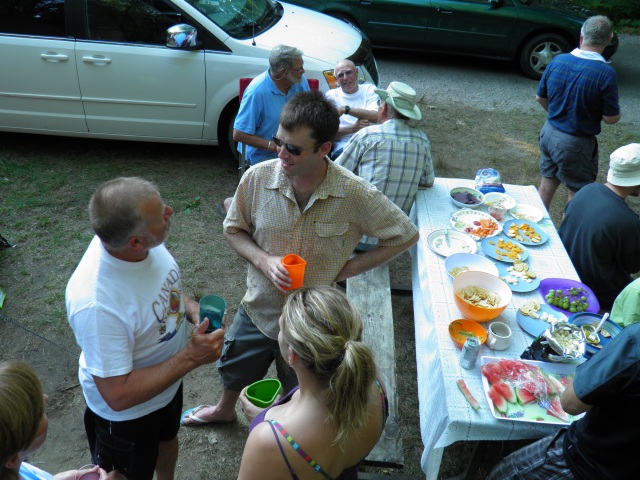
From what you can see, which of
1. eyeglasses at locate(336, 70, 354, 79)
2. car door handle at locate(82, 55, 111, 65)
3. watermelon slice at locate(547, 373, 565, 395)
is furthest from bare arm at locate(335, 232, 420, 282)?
car door handle at locate(82, 55, 111, 65)

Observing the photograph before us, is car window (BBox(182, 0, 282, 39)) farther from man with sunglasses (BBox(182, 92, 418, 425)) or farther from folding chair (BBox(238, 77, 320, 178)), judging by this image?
man with sunglasses (BBox(182, 92, 418, 425))

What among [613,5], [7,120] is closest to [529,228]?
[7,120]

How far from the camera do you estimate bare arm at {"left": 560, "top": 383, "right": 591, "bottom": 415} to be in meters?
2.09

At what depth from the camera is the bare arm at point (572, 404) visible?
2.09 m

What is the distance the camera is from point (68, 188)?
526 centimetres

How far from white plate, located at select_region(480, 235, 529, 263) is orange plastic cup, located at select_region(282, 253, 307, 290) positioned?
1475 millimetres

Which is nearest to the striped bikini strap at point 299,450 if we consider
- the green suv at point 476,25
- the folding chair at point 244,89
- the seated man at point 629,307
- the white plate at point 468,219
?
the seated man at point 629,307

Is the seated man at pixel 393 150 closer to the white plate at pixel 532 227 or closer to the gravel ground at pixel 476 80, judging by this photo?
the white plate at pixel 532 227

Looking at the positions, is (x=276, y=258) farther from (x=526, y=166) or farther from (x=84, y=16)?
(x=526, y=166)

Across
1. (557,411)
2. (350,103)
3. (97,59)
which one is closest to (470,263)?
(557,411)

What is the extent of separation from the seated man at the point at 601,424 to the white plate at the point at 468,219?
5.00ft

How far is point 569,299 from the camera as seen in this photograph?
2941 millimetres

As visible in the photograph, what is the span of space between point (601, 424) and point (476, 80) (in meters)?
7.45

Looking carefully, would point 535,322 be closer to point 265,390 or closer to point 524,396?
point 524,396
